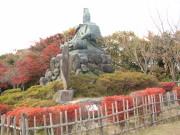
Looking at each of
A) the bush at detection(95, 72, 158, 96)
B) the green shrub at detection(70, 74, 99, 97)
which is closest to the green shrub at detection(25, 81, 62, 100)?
the green shrub at detection(70, 74, 99, 97)

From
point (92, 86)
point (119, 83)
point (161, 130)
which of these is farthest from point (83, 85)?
point (161, 130)

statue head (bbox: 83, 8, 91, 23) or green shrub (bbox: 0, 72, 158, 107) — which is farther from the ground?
statue head (bbox: 83, 8, 91, 23)

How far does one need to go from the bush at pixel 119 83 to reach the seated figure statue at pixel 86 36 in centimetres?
279

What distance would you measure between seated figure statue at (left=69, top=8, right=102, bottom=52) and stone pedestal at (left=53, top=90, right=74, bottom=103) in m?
3.68

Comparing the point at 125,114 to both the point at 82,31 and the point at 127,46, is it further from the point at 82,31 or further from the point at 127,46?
→ the point at 127,46

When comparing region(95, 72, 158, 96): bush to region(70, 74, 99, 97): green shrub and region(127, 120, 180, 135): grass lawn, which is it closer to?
region(70, 74, 99, 97): green shrub

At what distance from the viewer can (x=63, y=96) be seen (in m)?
8.01

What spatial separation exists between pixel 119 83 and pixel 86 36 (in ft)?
Answer: 13.6

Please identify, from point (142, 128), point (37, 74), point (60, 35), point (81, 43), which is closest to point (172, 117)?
point (142, 128)

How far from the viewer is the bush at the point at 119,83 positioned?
891 centimetres

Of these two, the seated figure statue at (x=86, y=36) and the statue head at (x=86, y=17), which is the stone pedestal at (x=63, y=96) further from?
the statue head at (x=86, y=17)

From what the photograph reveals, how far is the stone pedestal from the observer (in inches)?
313

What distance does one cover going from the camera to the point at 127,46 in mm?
19234

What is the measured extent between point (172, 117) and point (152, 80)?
3824 mm
